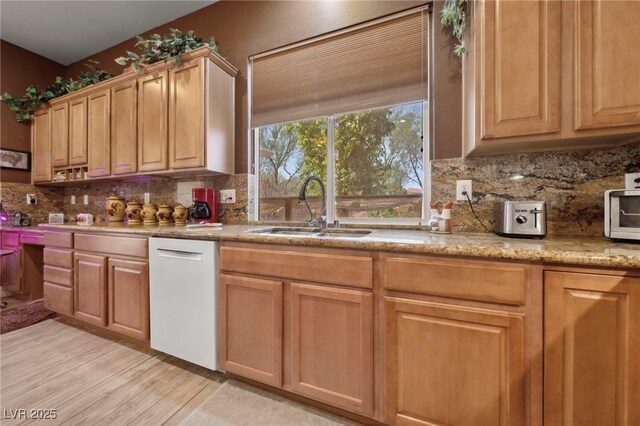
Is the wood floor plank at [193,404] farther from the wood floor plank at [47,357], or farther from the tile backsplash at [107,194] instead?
the tile backsplash at [107,194]

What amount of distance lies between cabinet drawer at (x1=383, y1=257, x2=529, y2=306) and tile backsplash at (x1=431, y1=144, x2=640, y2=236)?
26.1 inches

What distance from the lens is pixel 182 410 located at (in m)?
1.39

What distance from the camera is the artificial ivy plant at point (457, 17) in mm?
1515

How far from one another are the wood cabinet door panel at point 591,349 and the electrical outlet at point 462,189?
2.47 feet

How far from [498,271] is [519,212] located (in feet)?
1.45

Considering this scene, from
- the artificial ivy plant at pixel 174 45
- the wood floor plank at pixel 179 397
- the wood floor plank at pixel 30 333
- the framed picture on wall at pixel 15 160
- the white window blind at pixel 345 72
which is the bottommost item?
the wood floor plank at pixel 179 397

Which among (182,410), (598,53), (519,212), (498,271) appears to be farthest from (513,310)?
(182,410)

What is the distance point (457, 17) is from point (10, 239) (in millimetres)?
4533

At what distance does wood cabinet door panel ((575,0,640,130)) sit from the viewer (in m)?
1.08

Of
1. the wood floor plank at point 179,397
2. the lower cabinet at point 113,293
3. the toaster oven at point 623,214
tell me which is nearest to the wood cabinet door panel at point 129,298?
the lower cabinet at point 113,293

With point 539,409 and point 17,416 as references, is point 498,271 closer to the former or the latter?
point 539,409

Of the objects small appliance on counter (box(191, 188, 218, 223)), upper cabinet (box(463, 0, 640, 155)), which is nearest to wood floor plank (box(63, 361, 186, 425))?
small appliance on counter (box(191, 188, 218, 223))

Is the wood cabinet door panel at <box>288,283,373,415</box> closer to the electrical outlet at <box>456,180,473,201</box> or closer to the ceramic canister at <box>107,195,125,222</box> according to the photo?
the electrical outlet at <box>456,180,473,201</box>

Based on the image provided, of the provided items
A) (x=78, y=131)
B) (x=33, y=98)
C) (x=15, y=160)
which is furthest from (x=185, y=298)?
(x=33, y=98)
